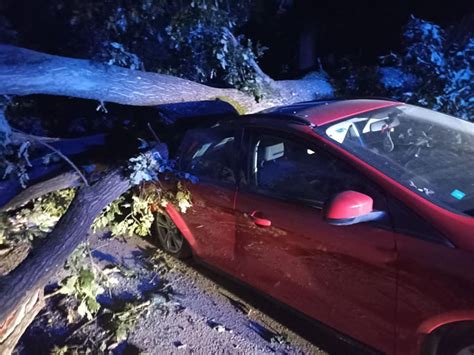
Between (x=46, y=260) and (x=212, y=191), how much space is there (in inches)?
53.3

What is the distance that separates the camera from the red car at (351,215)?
2.28m

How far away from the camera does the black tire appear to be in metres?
4.21

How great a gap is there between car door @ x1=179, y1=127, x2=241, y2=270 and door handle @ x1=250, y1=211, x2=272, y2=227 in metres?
0.23

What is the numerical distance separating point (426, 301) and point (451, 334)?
0.65 ft

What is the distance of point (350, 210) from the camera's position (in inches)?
93.3

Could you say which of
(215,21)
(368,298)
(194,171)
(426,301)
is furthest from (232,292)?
(215,21)

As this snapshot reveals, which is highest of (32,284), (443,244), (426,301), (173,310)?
(443,244)

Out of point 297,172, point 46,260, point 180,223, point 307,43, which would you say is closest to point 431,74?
point 297,172

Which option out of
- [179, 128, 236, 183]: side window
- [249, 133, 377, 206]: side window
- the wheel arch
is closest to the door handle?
[249, 133, 377, 206]: side window

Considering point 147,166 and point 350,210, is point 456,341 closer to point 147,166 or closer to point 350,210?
point 350,210

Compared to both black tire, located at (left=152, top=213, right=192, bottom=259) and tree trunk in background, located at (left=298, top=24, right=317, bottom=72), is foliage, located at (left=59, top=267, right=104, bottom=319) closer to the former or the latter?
black tire, located at (left=152, top=213, right=192, bottom=259)

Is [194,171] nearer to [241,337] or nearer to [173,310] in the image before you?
[173,310]

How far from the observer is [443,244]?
221cm

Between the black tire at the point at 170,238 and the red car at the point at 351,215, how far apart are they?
0.31 m
